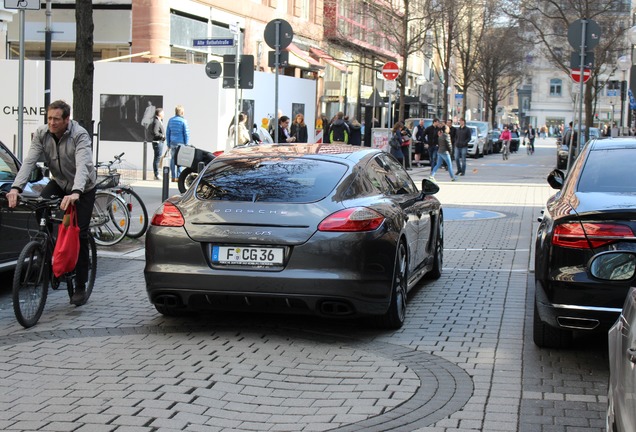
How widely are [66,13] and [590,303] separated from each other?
93.1ft

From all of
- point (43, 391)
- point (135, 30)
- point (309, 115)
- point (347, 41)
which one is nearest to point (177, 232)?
point (43, 391)

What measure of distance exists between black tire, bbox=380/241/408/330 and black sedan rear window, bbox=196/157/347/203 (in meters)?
0.79

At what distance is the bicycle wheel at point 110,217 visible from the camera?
1261 centimetres

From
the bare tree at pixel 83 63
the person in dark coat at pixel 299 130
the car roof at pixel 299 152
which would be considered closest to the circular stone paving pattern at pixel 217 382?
the car roof at pixel 299 152

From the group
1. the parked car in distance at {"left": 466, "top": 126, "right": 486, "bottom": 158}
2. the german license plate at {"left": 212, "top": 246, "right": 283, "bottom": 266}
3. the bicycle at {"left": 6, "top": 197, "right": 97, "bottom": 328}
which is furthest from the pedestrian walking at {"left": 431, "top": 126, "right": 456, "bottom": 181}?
the german license plate at {"left": 212, "top": 246, "right": 283, "bottom": 266}

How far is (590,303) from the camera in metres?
6.18

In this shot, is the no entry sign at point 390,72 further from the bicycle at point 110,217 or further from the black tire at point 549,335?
the black tire at point 549,335

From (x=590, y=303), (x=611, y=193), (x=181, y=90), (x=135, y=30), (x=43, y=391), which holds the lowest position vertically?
(x=43, y=391)

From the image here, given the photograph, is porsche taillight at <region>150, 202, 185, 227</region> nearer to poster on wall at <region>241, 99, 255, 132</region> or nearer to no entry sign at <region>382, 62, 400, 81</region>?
poster on wall at <region>241, 99, 255, 132</region>

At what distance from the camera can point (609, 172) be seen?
7234 millimetres

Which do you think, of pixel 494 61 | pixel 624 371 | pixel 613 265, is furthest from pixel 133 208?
pixel 494 61

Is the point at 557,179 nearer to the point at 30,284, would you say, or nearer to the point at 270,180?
the point at 270,180

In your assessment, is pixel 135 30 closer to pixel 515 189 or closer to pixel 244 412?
pixel 515 189

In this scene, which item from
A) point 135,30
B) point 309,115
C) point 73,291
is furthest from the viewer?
point 309,115
